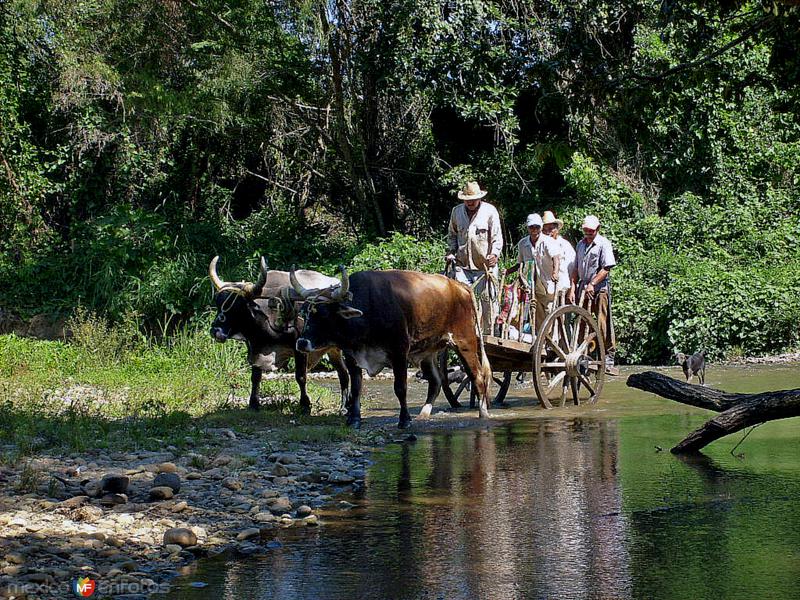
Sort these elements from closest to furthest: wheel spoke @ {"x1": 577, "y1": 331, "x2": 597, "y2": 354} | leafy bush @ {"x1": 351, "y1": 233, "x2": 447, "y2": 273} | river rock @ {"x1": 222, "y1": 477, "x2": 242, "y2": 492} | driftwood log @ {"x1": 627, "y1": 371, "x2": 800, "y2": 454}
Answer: river rock @ {"x1": 222, "y1": 477, "x2": 242, "y2": 492}, driftwood log @ {"x1": 627, "y1": 371, "x2": 800, "y2": 454}, wheel spoke @ {"x1": 577, "y1": 331, "x2": 597, "y2": 354}, leafy bush @ {"x1": 351, "y1": 233, "x2": 447, "y2": 273}

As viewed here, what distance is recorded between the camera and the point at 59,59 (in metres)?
23.4

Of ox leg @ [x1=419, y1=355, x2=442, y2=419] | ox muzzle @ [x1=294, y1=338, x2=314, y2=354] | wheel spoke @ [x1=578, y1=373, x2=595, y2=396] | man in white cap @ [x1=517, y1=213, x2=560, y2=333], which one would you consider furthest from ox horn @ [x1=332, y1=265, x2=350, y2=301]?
wheel spoke @ [x1=578, y1=373, x2=595, y2=396]

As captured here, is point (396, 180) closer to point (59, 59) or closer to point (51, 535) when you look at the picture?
point (59, 59)

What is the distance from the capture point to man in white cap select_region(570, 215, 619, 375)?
13992mm

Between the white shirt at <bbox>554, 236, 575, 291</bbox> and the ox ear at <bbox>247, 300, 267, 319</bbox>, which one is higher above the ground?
the white shirt at <bbox>554, 236, 575, 291</bbox>

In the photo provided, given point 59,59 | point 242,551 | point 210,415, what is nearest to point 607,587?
point 242,551

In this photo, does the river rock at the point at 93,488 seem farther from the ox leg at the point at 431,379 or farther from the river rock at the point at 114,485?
the ox leg at the point at 431,379

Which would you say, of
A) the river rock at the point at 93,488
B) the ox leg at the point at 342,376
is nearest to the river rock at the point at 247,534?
the river rock at the point at 93,488

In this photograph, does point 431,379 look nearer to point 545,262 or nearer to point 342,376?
point 342,376

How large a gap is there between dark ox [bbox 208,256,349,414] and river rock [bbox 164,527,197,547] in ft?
19.4

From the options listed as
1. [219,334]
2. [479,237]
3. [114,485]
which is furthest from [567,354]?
[114,485]

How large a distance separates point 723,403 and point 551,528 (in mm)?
2823

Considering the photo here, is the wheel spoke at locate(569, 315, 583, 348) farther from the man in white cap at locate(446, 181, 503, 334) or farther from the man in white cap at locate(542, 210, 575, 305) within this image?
the man in white cap at locate(446, 181, 503, 334)

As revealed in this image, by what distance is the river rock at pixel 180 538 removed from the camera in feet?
21.5
